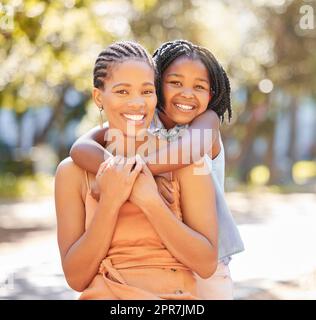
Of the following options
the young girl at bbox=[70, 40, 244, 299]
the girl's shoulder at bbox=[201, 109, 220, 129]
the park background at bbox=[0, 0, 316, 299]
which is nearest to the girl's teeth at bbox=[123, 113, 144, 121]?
the young girl at bbox=[70, 40, 244, 299]

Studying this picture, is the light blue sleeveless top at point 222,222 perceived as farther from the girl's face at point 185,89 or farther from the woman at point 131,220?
the woman at point 131,220

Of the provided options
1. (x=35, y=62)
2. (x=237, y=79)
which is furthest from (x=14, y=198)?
(x=237, y=79)

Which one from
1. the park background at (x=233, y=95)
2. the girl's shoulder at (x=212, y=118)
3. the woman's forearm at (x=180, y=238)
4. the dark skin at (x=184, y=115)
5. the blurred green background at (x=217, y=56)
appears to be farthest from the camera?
the blurred green background at (x=217, y=56)

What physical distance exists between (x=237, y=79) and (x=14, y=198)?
23.7ft

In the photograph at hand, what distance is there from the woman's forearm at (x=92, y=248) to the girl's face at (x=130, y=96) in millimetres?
241

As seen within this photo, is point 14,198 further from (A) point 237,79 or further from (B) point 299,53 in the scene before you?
(B) point 299,53

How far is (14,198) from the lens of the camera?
18.5 m

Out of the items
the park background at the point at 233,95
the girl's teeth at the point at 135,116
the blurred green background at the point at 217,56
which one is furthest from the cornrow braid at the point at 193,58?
the blurred green background at the point at 217,56

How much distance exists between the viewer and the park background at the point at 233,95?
803 centimetres

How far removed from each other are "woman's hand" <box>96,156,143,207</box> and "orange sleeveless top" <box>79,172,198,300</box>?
7 centimetres

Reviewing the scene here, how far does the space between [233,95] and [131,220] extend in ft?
69.1

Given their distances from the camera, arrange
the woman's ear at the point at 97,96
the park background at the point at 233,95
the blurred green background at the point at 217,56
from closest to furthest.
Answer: the woman's ear at the point at 97,96
the park background at the point at 233,95
the blurred green background at the point at 217,56

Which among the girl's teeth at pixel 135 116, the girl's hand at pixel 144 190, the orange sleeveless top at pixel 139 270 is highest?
the girl's teeth at pixel 135 116

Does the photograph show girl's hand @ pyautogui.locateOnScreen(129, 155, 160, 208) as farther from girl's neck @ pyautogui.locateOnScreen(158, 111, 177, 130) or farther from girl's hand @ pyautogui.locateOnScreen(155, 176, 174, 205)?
girl's neck @ pyautogui.locateOnScreen(158, 111, 177, 130)
